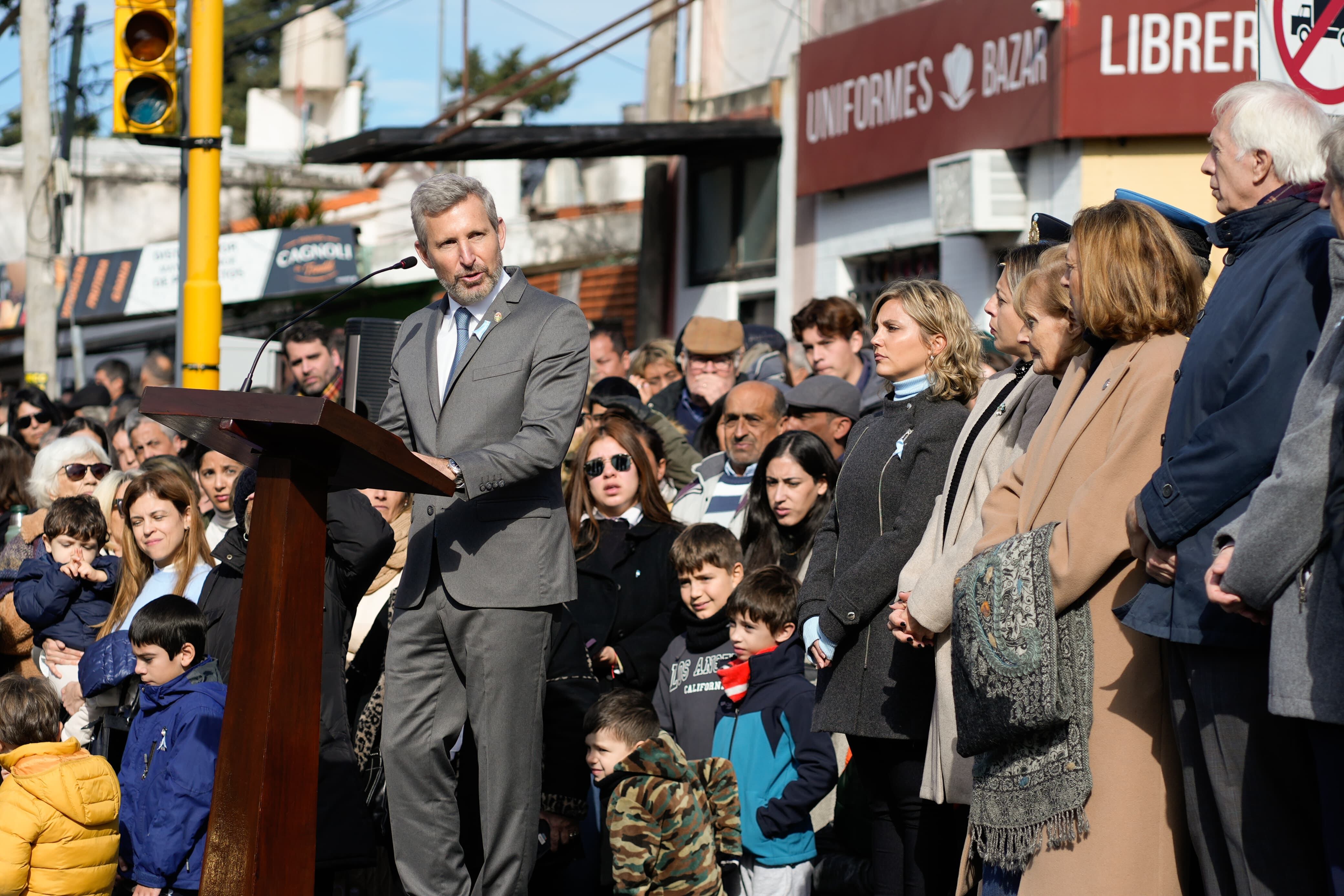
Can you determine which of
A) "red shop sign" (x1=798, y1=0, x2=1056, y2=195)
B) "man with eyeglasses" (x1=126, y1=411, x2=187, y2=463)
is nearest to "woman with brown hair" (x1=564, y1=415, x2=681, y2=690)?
"man with eyeglasses" (x1=126, y1=411, x2=187, y2=463)

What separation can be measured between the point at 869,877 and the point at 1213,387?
2.91 meters

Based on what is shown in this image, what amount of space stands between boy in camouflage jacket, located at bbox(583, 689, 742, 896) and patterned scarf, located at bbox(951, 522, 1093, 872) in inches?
64.3

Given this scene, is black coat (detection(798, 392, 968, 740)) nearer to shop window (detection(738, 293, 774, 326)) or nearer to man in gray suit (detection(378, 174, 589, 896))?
man in gray suit (detection(378, 174, 589, 896))

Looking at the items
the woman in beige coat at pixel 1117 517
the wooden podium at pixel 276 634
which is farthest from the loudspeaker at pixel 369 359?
the woman in beige coat at pixel 1117 517

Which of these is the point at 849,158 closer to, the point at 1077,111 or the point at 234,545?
the point at 1077,111

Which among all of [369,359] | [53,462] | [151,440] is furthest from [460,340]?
[151,440]

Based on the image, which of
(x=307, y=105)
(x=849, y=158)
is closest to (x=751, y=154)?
(x=849, y=158)

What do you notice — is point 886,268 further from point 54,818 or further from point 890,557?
point 54,818

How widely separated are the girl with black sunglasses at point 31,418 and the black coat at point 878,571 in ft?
28.1

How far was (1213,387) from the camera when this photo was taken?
141 inches

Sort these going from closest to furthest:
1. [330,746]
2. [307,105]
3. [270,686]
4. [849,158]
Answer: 1. [270,686]
2. [330,746]
3. [849,158]
4. [307,105]

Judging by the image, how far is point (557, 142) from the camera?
15328 millimetres

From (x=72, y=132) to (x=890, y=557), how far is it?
22.5m

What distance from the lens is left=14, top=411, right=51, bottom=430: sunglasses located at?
12.0 meters
